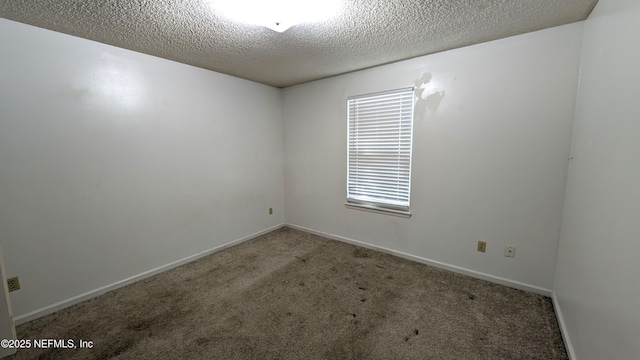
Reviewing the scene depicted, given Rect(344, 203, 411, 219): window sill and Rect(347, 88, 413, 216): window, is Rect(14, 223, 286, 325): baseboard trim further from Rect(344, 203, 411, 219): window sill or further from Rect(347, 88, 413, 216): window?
Rect(347, 88, 413, 216): window

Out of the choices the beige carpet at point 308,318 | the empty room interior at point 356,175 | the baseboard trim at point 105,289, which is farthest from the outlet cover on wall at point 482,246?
the baseboard trim at point 105,289

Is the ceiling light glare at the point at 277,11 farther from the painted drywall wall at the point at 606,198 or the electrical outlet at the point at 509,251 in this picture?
the electrical outlet at the point at 509,251

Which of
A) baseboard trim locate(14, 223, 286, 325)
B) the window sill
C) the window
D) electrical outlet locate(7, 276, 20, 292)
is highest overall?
the window

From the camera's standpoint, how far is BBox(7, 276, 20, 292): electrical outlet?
179 cm

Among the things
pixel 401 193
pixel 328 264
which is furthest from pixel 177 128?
pixel 401 193

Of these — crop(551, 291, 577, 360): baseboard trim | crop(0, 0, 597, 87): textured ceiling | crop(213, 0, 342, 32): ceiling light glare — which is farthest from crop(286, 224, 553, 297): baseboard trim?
crop(213, 0, 342, 32): ceiling light glare

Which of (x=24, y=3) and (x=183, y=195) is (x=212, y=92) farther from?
(x=24, y=3)

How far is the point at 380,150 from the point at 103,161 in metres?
2.85

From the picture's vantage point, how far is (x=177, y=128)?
2.65m

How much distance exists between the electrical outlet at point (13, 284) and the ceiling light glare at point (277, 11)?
2530 millimetres

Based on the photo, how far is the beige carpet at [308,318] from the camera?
158cm

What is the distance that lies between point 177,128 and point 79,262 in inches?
59.7

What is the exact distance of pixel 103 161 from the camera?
2178 mm

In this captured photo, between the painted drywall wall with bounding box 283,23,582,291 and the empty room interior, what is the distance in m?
0.02
